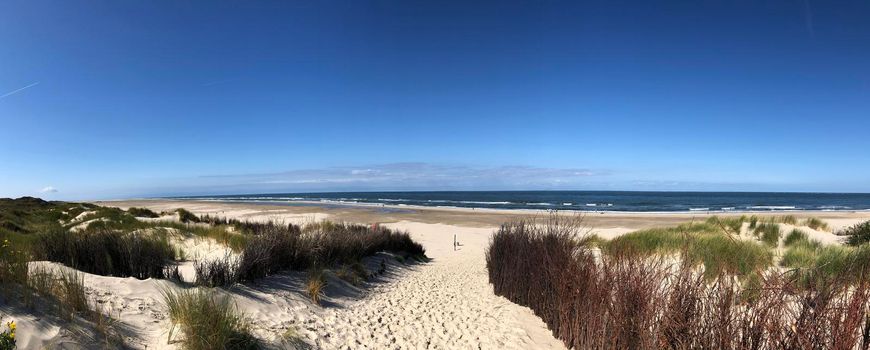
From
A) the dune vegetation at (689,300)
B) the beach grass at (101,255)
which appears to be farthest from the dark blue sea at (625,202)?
the beach grass at (101,255)

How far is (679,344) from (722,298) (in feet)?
2.07

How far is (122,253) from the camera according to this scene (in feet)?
23.2

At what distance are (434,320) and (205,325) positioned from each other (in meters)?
4.12

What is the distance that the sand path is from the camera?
20.6ft

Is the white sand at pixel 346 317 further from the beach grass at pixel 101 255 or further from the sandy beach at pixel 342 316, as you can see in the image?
the beach grass at pixel 101 255

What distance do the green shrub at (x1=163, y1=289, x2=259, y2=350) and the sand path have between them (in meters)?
1.22

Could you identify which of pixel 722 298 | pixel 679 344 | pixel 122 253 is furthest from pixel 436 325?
pixel 122 253

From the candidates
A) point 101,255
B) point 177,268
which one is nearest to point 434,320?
point 177,268

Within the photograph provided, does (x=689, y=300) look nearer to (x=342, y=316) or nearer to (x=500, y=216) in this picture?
(x=342, y=316)

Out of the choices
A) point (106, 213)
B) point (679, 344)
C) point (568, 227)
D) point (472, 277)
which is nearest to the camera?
point (679, 344)

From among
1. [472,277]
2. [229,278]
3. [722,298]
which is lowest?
[472,277]

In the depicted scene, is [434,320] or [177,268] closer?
[177,268]

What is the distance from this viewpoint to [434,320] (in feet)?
25.0

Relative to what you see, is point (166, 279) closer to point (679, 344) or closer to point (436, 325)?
point (436, 325)
